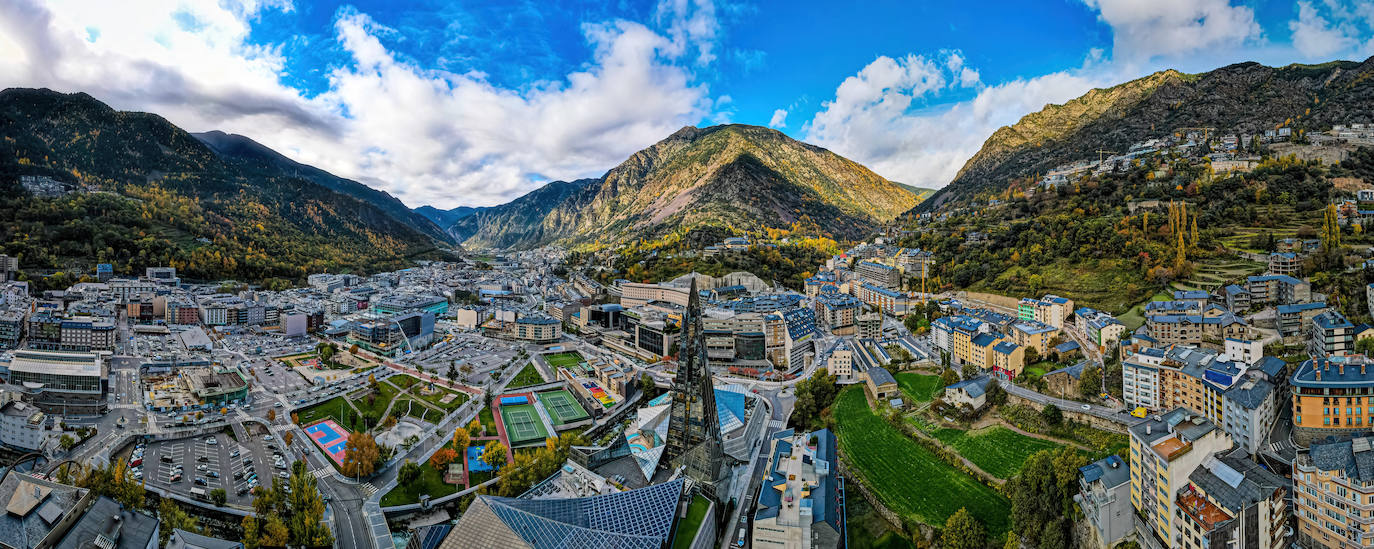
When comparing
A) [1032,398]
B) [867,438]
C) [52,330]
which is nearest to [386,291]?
[52,330]

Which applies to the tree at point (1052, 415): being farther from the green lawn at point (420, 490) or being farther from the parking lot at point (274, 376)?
the parking lot at point (274, 376)

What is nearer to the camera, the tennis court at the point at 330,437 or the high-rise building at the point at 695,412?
the high-rise building at the point at 695,412

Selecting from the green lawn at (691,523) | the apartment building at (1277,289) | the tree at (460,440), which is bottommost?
the green lawn at (691,523)

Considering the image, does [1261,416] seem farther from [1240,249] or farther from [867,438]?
[1240,249]

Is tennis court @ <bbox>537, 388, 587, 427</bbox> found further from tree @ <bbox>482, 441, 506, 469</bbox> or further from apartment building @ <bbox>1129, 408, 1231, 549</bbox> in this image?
apartment building @ <bbox>1129, 408, 1231, 549</bbox>

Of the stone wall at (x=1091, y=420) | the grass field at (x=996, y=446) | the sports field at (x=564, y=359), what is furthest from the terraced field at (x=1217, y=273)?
the sports field at (x=564, y=359)

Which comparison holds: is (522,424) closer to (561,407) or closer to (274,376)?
(561,407)
